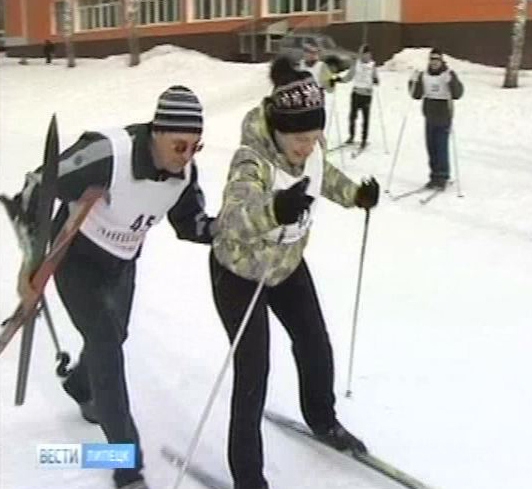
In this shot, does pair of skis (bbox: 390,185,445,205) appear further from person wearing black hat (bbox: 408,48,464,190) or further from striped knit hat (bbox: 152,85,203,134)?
striped knit hat (bbox: 152,85,203,134)

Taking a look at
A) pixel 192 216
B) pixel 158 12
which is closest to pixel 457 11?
pixel 158 12

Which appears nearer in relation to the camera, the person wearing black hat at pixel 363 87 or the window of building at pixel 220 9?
the person wearing black hat at pixel 363 87

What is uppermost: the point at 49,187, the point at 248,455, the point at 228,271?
the point at 49,187

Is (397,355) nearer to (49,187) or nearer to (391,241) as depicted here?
(49,187)

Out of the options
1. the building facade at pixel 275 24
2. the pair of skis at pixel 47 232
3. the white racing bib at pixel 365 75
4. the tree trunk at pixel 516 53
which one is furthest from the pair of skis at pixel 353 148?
the pair of skis at pixel 47 232

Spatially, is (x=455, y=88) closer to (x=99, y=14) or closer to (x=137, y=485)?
(x=137, y=485)

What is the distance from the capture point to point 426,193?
10.4m

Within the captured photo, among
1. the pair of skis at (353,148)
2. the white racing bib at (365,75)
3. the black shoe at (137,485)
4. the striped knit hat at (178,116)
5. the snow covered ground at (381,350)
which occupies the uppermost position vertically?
the striped knit hat at (178,116)

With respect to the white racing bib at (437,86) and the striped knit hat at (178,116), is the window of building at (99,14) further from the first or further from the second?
the striped knit hat at (178,116)

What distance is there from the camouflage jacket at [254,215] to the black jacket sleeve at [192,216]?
152 millimetres

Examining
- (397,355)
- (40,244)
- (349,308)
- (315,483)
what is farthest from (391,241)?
(40,244)

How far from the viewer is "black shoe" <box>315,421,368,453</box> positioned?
3519mm

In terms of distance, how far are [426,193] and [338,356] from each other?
5.74 metres

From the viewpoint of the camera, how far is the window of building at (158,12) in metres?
27.2
